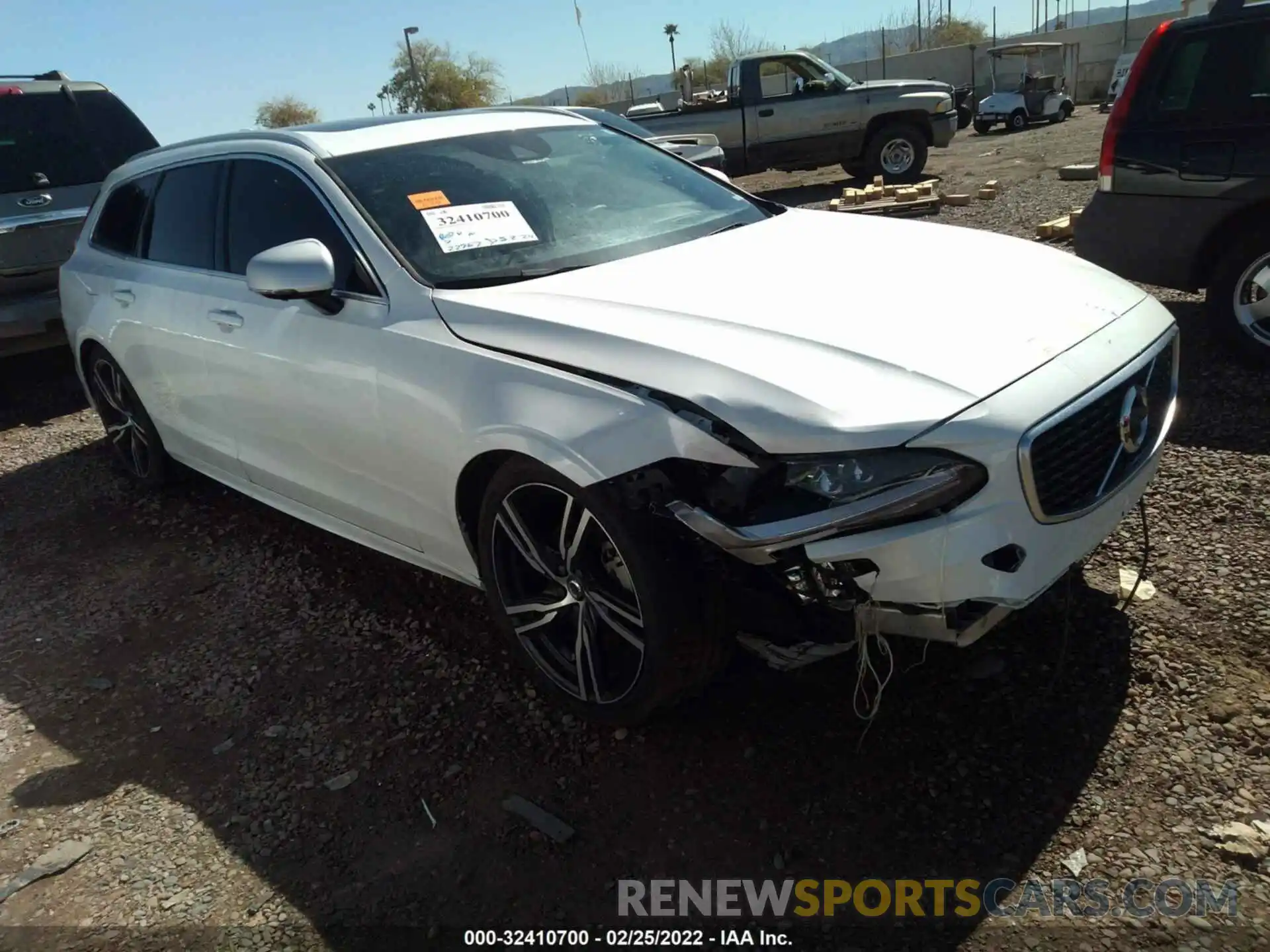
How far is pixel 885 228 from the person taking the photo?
345 centimetres

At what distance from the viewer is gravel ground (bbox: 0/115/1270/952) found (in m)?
2.33

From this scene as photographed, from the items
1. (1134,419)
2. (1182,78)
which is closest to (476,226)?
(1134,419)

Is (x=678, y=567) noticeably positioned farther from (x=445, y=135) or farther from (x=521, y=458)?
(x=445, y=135)

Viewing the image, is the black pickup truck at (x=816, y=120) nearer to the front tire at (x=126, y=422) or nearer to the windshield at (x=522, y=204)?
the front tire at (x=126, y=422)

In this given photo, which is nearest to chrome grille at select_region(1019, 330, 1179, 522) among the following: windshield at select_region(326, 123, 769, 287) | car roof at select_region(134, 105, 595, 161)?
windshield at select_region(326, 123, 769, 287)

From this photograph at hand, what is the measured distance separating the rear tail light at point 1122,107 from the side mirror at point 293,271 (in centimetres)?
412

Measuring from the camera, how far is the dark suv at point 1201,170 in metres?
4.78

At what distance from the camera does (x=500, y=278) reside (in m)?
3.05

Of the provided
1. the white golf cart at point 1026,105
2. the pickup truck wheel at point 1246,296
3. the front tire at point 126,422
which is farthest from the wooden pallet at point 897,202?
the white golf cart at point 1026,105

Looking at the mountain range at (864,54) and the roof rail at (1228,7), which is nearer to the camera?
the roof rail at (1228,7)

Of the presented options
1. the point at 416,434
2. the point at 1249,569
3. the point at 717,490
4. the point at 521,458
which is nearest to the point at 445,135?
the point at 416,434

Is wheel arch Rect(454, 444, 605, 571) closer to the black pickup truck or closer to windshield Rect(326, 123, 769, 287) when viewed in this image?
windshield Rect(326, 123, 769, 287)

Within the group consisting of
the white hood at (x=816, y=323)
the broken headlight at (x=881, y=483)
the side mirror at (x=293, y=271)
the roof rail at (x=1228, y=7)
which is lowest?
the broken headlight at (x=881, y=483)

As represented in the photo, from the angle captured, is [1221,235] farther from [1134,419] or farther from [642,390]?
[642,390]
